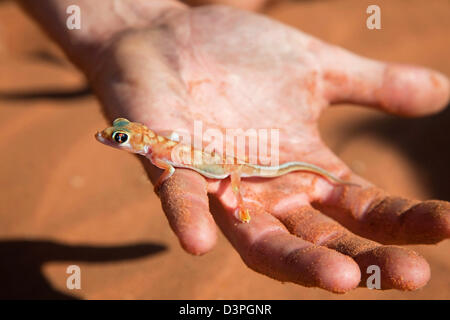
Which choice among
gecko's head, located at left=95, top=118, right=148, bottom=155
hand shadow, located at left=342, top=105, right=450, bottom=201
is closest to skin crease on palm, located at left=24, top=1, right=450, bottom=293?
gecko's head, located at left=95, top=118, right=148, bottom=155

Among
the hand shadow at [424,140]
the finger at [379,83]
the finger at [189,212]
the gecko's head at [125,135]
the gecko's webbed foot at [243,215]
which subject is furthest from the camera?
the hand shadow at [424,140]

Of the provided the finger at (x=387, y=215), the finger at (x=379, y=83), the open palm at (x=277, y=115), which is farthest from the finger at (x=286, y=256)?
the finger at (x=379, y=83)

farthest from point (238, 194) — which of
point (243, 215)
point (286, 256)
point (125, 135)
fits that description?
point (125, 135)

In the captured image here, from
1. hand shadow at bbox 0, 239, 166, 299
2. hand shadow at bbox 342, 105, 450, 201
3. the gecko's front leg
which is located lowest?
hand shadow at bbox 0, 239, 166, 299

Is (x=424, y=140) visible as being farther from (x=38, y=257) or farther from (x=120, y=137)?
(x=38, y=257)

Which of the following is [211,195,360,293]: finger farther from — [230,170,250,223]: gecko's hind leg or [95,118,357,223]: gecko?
[95,118,357,223]: gecko

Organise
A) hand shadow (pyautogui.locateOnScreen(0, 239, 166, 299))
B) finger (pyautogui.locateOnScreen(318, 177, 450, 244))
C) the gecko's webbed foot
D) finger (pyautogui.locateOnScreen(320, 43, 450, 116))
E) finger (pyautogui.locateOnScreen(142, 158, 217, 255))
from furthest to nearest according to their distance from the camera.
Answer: finger (pyautogui.locateOnScreen(320, 43, 450, 116)) < hand shadow (pyautogui.locateOnScreen(0, 239, 166, 299)) < the gecko's webbed foot < finger (pyautogui.locateOnScreen(318, 177, 450, 244)) < finger (pyautogui.locateOnScreen(142, 158, 217, 255))

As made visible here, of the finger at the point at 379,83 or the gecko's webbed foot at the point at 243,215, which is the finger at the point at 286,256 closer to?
the gecko's webbed foot at the point at 243,215
